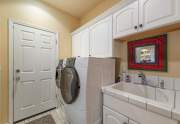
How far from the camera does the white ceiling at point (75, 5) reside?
2.37 metres

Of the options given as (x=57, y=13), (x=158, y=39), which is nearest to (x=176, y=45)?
(x=158, y=39)

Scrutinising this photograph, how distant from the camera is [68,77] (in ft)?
5.41

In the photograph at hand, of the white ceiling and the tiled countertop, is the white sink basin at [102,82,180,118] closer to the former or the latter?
the tiled countertop

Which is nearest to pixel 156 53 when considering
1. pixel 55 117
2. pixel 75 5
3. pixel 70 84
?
pixel 70 84

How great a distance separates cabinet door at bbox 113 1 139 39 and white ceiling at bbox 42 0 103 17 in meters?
1.03

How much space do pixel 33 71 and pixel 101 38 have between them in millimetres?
1533

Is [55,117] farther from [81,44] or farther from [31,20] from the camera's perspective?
[31,20]

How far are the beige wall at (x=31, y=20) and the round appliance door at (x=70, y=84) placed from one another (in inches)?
41.6

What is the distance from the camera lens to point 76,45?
8.82 feet

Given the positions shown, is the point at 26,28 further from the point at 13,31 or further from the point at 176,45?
the point at 176,45

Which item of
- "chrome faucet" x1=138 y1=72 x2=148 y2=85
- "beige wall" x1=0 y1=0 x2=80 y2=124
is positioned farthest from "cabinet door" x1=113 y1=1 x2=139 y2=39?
"beige wall" x1=0 y1=0 x2=80 y2=124

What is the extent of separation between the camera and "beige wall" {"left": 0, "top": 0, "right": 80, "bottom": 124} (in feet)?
6.23

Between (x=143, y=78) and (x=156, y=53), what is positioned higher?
(x=156, y=53)

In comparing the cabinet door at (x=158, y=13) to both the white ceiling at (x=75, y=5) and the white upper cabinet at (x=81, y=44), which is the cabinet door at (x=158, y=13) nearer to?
the white upper cabinet at (x=81, y=44)
